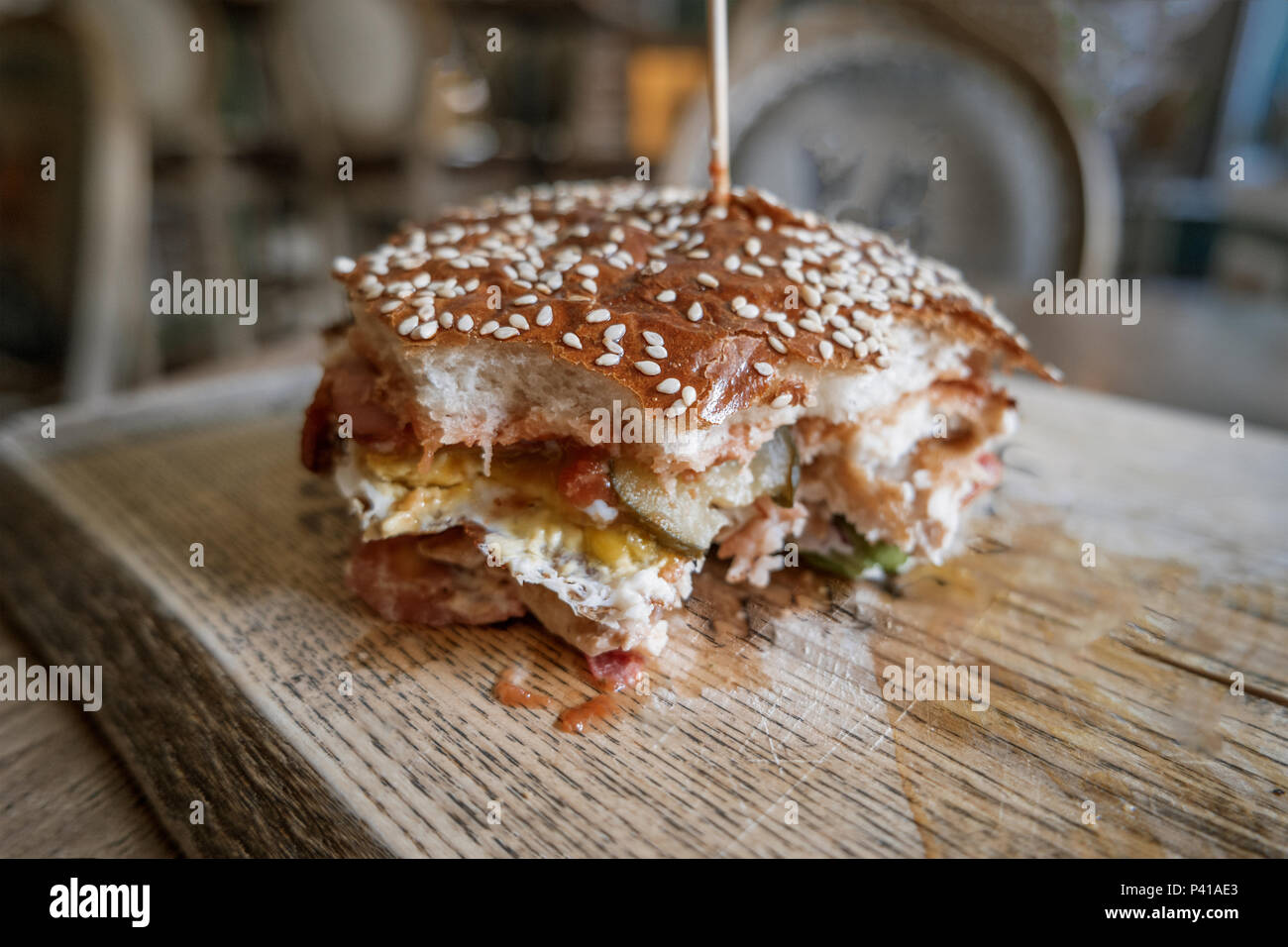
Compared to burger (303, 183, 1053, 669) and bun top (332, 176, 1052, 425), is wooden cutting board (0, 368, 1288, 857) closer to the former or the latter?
burger (303, 183, 1053, 669)

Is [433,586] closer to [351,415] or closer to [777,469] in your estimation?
[351,415]

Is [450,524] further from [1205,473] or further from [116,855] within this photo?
[1205,473]

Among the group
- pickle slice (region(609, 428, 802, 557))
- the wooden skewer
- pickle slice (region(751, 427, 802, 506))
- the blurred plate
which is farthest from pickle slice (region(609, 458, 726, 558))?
the blurred plate

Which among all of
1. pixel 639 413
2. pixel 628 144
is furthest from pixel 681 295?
pixel 628 144

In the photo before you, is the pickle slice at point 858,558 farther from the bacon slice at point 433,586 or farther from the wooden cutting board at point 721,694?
the bacon slice at point 433,586

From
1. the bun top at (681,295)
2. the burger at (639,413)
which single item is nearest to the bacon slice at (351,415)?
the burger at (639,413)
